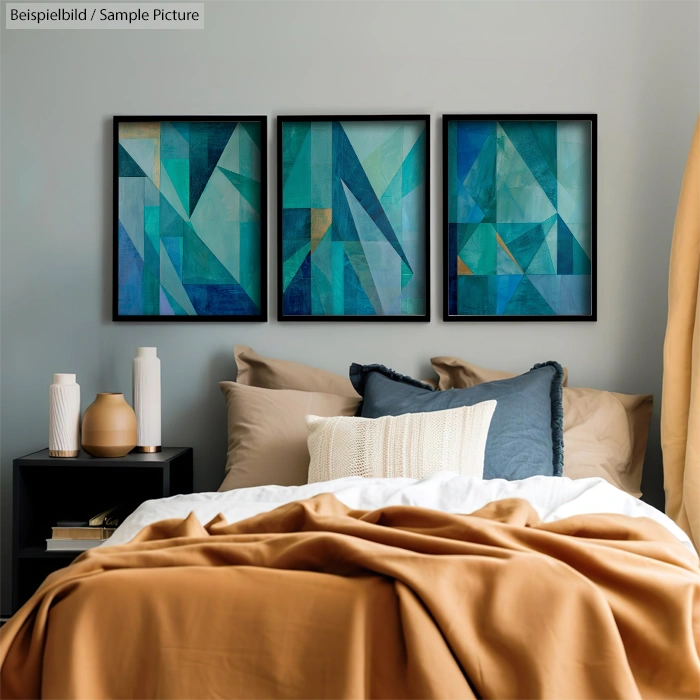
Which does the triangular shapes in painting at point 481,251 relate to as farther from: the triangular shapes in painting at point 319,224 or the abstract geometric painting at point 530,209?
the triangular shapes in painting at point 319,224

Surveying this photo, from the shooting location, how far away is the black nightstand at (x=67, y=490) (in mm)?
2705

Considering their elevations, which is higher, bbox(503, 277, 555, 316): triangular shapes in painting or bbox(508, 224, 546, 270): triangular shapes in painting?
bbox(508, 224, 546, 270): triangular shapes in painting

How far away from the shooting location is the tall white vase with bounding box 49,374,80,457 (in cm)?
276

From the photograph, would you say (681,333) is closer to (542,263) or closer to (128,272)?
(542,263)

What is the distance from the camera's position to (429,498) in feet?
6.50

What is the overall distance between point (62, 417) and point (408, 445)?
1.31m

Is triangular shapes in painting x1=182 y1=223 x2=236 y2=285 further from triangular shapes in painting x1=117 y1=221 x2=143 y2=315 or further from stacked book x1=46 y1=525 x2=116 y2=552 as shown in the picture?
stacked book x1=46 y1=525 x2=116 y2=552

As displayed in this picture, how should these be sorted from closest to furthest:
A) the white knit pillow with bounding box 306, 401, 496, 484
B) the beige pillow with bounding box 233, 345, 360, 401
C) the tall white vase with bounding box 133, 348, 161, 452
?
the white knit pillow with bounding box 306, 401, 496, 484
the tall white vase with bounding box 133, 348, 161, 452
the beige pillow with bounding box 233, 345, 360, 401

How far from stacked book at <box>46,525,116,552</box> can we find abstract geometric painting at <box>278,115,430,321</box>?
110 cm

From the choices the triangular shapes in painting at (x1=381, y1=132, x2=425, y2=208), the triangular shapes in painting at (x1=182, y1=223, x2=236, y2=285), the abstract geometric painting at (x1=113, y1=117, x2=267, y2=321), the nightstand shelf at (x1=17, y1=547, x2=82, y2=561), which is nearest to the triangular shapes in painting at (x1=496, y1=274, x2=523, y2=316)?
the triangular shapes in painting at (x1=381, y1=132, x2=425, y2=208)

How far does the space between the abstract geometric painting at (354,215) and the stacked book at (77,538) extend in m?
1.10

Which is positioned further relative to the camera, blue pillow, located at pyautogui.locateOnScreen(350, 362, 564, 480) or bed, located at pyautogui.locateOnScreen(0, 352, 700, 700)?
blue pillow, located at pyautogui.locateOnScreen(350, 362, 564, 480)

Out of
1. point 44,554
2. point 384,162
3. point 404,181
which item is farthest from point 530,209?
point 44,554

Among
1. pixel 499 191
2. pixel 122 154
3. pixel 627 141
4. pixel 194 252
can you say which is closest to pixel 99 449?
pixel 194 252
